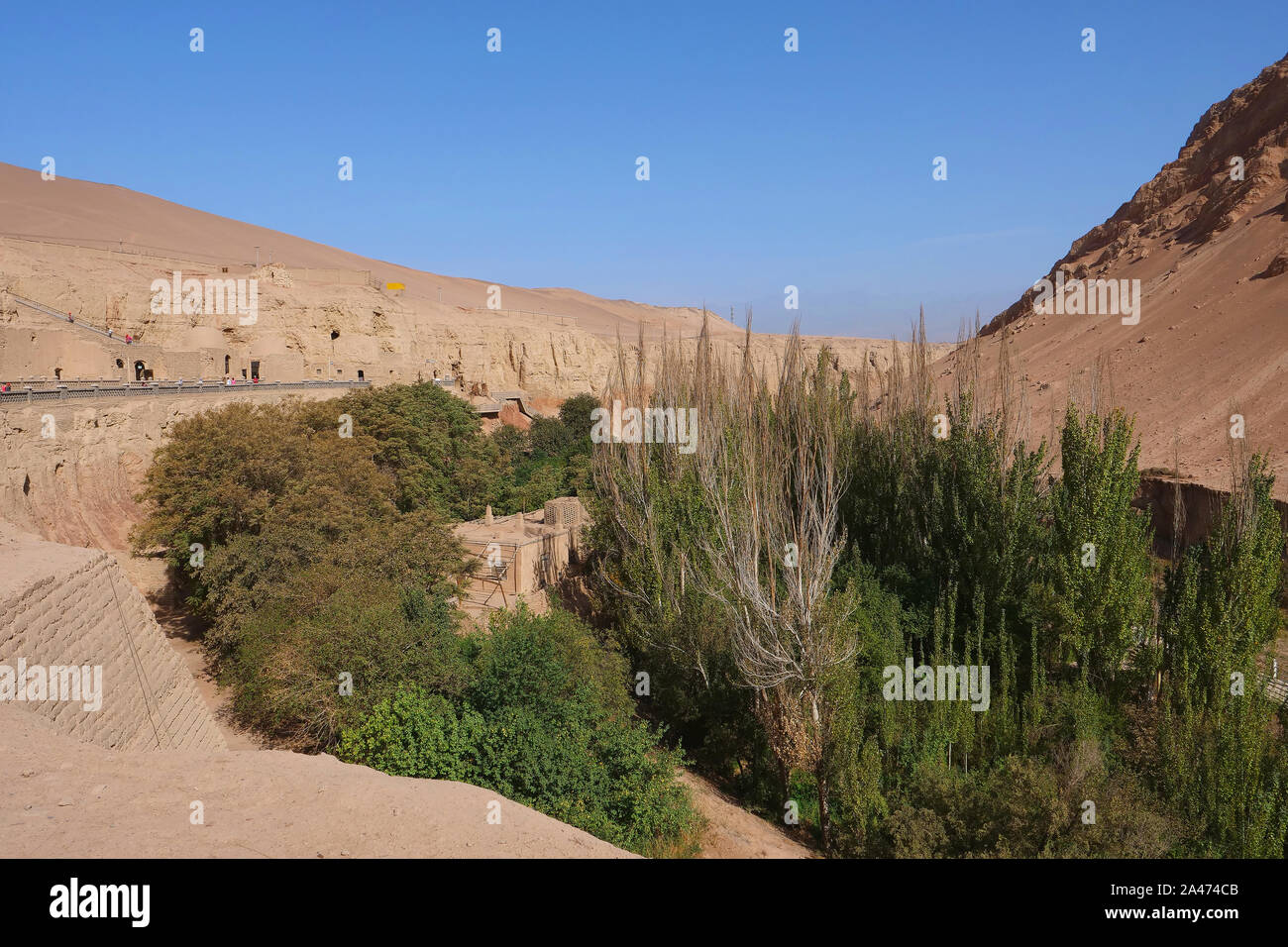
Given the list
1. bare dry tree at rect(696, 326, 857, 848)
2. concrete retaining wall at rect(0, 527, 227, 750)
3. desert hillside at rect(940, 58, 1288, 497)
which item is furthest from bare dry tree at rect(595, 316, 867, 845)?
desert hillside at rect(940, 58, 1288, 497)

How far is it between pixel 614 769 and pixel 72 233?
89.0 meters

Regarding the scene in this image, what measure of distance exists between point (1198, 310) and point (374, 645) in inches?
1334

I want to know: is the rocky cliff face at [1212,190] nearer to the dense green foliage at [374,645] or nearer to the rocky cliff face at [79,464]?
the dense green foliage at [374,645]

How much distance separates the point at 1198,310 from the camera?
3150 centimetres

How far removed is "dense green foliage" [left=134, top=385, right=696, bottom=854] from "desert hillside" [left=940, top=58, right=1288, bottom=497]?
607 inches

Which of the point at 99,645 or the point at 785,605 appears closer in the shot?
the point at 99,645

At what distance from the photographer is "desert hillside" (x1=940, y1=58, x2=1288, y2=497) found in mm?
25078

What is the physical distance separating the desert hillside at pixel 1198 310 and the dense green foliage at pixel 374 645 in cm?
1542

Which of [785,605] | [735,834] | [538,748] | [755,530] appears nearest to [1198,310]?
[755,530]

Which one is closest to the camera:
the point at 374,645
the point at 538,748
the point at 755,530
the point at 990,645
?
the point at 538,748

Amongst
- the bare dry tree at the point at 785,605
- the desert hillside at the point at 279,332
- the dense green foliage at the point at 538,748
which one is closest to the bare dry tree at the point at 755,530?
the bare dry tree at the point at 785,605

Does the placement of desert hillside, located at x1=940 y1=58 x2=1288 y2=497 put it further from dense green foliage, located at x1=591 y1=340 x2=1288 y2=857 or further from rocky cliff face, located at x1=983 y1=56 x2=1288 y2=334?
dense green foliage, located at x1=591 y1=340 x2=1288 y2=857

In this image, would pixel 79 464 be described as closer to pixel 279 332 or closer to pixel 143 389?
pixel 143 389
